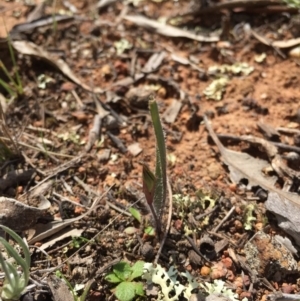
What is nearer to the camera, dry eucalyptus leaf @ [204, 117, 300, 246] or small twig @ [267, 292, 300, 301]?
small twig @ [267, 292, 300, 301]

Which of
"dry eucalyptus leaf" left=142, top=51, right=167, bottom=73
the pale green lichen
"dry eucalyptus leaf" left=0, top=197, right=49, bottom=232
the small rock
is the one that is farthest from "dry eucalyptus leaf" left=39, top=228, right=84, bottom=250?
"dry eucalyptus leaf" left=142, top=51, right=167, bottom=73

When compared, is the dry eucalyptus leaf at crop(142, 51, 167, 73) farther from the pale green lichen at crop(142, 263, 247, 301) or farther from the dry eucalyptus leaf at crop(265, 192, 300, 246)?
the pale green lichen at crop(142, 263, 247, 301)

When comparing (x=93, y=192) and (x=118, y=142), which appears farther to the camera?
(x=118, y=142)

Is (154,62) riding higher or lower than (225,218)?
higher

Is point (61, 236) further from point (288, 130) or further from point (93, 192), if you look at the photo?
point (288, 130)

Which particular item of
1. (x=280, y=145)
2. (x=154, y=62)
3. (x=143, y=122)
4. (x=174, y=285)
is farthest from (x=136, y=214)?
Answer: (x=154, y=62)

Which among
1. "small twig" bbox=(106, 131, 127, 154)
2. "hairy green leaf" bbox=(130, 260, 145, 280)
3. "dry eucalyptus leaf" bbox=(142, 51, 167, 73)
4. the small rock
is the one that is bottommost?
the small rock
